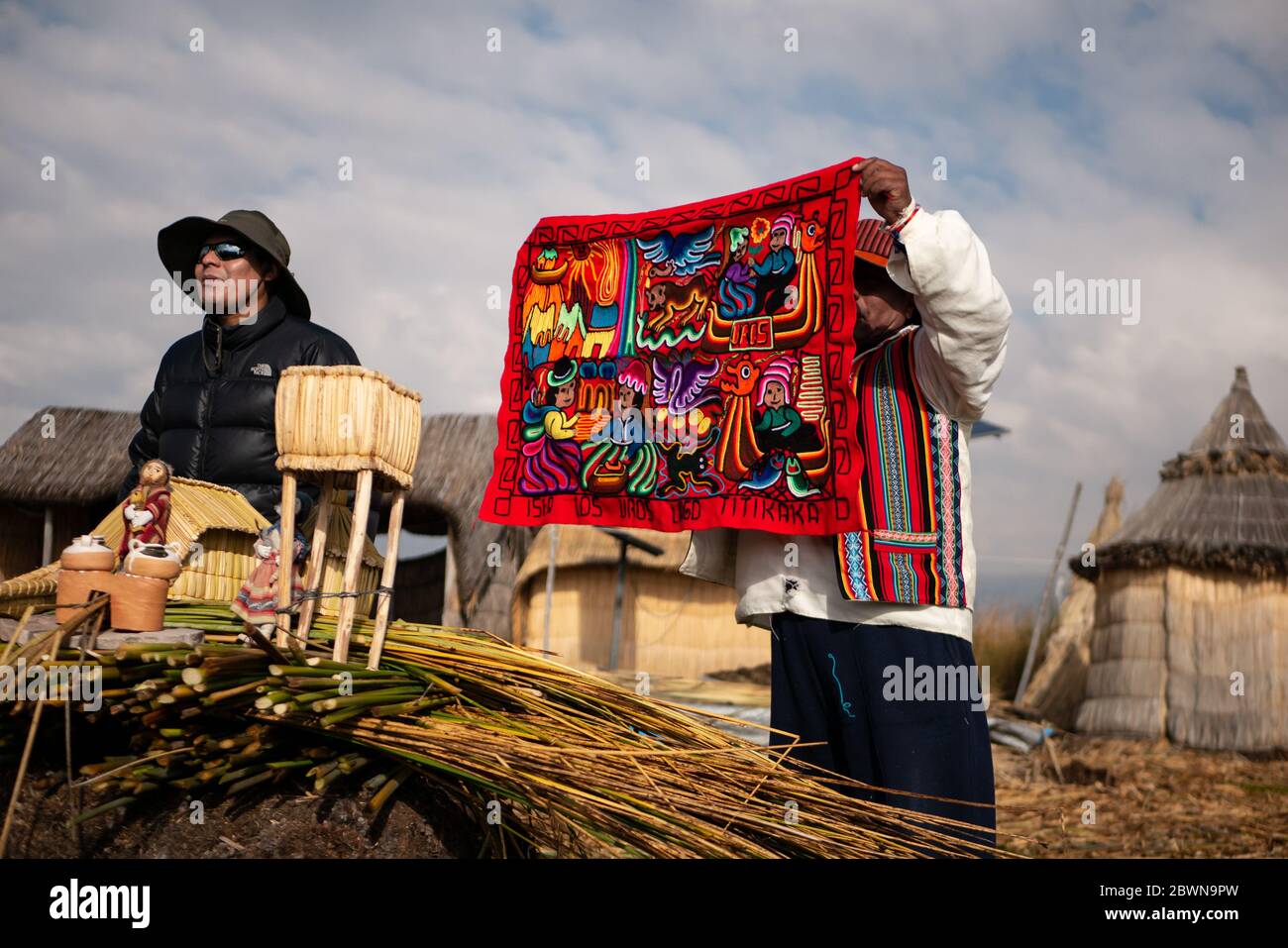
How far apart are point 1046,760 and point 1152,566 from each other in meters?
2.68

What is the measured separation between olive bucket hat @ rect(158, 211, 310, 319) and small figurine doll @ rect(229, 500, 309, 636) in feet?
3.52

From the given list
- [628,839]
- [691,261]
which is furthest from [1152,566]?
[628,839]

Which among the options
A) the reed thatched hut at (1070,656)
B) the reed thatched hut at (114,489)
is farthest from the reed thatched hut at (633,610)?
the reed thatched hut at (1070,656)

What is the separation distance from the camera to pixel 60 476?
10.8m

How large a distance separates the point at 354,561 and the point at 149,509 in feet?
1.75

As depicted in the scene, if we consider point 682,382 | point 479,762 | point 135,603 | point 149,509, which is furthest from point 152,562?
point 682,382

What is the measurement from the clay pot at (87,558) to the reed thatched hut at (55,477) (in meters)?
8.65

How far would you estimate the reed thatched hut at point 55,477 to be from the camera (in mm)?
10719

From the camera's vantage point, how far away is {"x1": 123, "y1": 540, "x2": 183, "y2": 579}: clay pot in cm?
252

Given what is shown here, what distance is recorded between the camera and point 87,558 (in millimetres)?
2527

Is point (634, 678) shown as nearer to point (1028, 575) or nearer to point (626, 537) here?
point (626, 537)

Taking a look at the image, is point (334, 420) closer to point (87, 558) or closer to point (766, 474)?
point (87, 558)

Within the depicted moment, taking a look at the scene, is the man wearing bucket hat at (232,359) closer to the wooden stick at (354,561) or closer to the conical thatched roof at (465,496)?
the wooden stick at (354,561)
